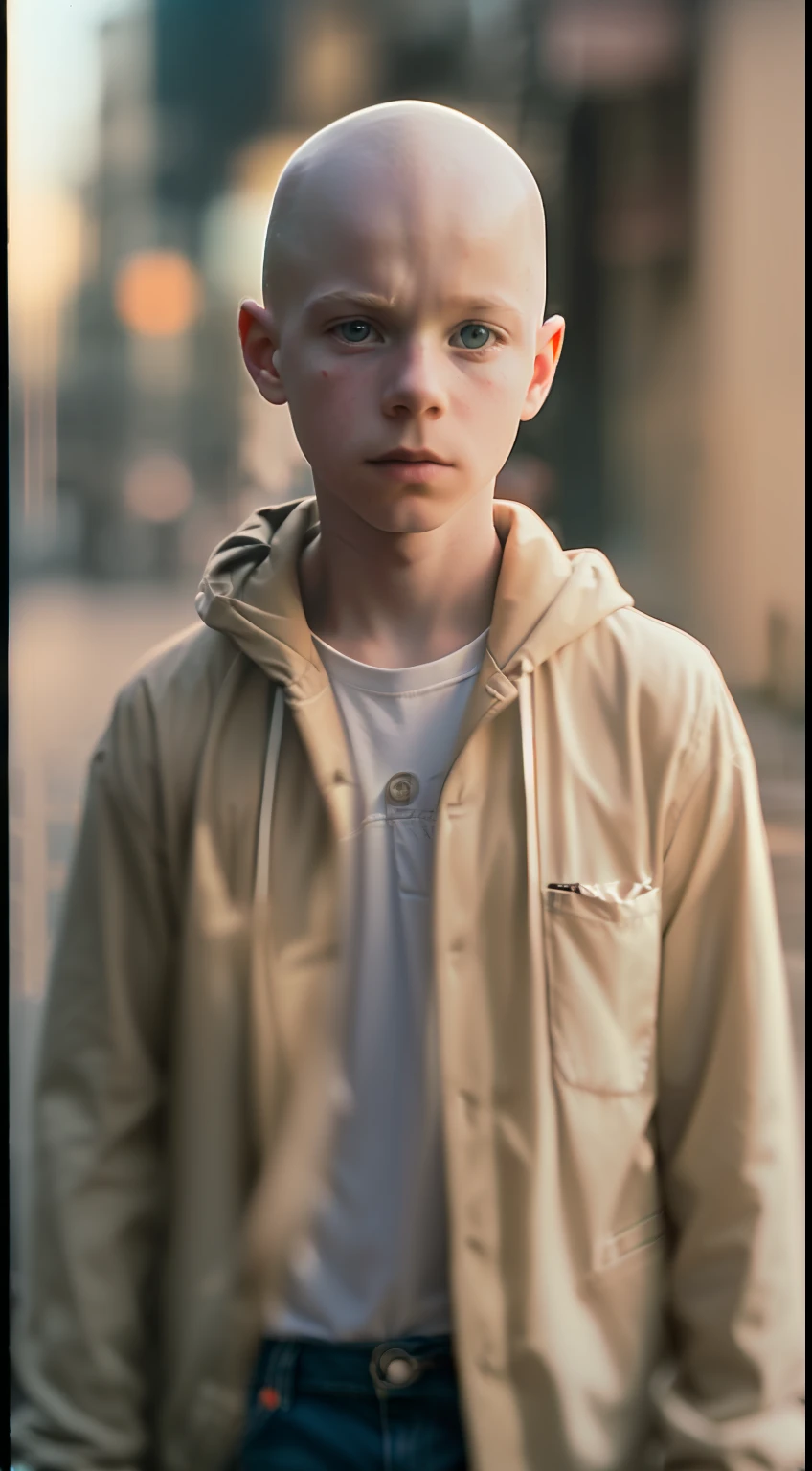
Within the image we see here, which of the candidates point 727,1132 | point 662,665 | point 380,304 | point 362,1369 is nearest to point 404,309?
point 380,304

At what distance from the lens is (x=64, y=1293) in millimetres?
933

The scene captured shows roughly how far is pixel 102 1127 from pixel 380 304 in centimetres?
60

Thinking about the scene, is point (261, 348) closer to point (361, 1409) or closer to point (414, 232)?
point (414, 232)

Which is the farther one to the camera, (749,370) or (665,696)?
(749,370)

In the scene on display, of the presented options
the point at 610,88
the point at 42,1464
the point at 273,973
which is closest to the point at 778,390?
the point at 610,88

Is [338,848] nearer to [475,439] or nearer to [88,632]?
[475,439]

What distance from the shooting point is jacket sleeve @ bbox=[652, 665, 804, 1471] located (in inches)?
34.4

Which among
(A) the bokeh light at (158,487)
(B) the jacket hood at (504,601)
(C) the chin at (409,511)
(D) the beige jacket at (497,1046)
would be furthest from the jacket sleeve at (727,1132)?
(A) the bokeh light at (158,487)

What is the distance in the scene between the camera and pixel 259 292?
1106 millimetres

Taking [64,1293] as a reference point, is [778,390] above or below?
above

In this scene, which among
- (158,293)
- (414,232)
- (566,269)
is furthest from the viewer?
(158,293)

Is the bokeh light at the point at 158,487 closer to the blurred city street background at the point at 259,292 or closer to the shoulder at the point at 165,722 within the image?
the blurred city street background at the point at 259,292

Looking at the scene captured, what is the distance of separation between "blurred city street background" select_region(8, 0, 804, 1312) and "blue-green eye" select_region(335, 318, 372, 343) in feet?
0.89

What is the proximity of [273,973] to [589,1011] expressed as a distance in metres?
0.22
